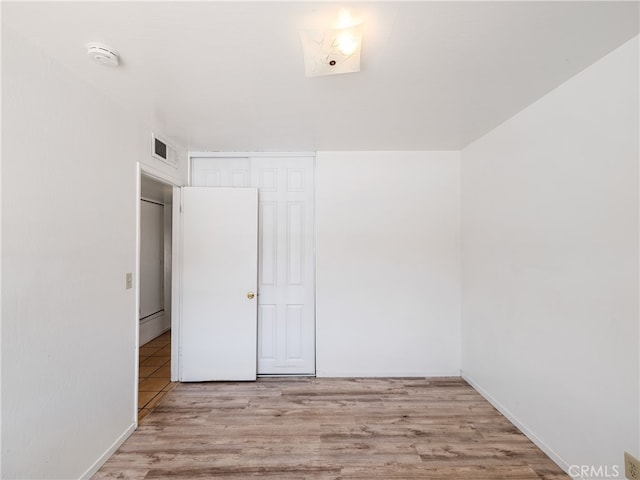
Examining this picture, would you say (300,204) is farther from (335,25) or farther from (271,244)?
(335,25)

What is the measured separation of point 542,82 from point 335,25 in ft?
4.49

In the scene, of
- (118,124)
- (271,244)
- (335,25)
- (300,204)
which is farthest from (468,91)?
(118,124)

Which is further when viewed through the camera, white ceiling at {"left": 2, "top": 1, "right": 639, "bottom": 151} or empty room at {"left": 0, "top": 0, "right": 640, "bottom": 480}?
empty room at {"left": 0, "top": 0, "right": 640, "bottom": 480}

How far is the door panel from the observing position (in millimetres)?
2938

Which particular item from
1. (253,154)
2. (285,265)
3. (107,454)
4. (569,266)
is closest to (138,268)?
(107,454)

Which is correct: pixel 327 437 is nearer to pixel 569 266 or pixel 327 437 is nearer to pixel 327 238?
pixel 327 238

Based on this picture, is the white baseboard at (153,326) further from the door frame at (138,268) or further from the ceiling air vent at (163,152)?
the ceiling air vent at (163,152)

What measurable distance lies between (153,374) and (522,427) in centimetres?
343

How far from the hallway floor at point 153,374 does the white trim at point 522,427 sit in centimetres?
292

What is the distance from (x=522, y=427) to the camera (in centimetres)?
204

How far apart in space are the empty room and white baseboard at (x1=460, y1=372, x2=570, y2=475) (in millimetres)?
22

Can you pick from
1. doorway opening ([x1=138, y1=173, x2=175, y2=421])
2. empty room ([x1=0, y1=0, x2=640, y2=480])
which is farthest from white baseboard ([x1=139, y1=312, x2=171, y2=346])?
empty room ([x1=0, y1=0, x2=640, y2=480])

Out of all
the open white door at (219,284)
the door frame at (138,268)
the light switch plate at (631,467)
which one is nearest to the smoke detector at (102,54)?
the door frame at (138,268)

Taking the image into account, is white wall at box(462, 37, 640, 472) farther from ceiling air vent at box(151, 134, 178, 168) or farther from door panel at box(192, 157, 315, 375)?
ceiling air vent at box(151, 134, 178, 168)
